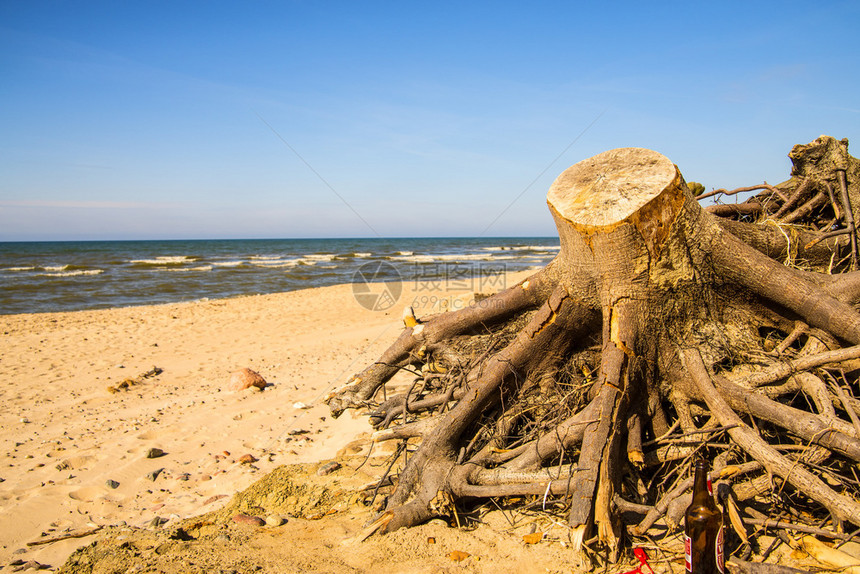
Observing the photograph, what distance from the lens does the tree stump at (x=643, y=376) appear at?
8.83ft

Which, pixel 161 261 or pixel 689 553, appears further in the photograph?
pixel 161 261

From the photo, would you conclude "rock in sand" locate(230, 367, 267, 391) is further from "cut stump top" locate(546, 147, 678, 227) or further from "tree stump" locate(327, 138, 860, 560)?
"cut stump top" locate(546, 147, 678, 227)

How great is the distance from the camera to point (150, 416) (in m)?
5.98

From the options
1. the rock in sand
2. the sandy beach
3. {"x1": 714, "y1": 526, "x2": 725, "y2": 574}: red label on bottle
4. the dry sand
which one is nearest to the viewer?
{"x1": 714, "y1": 526, "x2": 725, "y2": 574}: red label on bottle

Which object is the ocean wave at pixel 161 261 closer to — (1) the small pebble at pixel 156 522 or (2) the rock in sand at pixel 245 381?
(2) the rock in sand at pixel 245 381

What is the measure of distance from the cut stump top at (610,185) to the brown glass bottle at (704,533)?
139cm

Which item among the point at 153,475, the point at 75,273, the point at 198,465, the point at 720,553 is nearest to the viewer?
the point at 720,553

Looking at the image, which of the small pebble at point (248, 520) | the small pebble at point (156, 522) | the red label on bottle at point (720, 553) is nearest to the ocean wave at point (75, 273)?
the small pebble at point (156, 522)

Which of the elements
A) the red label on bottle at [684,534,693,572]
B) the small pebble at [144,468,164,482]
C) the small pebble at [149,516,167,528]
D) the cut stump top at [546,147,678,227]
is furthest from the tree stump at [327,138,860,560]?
the small pebble at [144,468,164,482]

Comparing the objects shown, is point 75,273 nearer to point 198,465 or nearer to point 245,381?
point 245,381

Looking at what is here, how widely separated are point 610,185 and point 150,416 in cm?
592

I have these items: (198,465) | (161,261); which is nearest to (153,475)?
(198,465)

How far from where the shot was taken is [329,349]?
913 cm

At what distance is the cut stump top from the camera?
9.08ft
